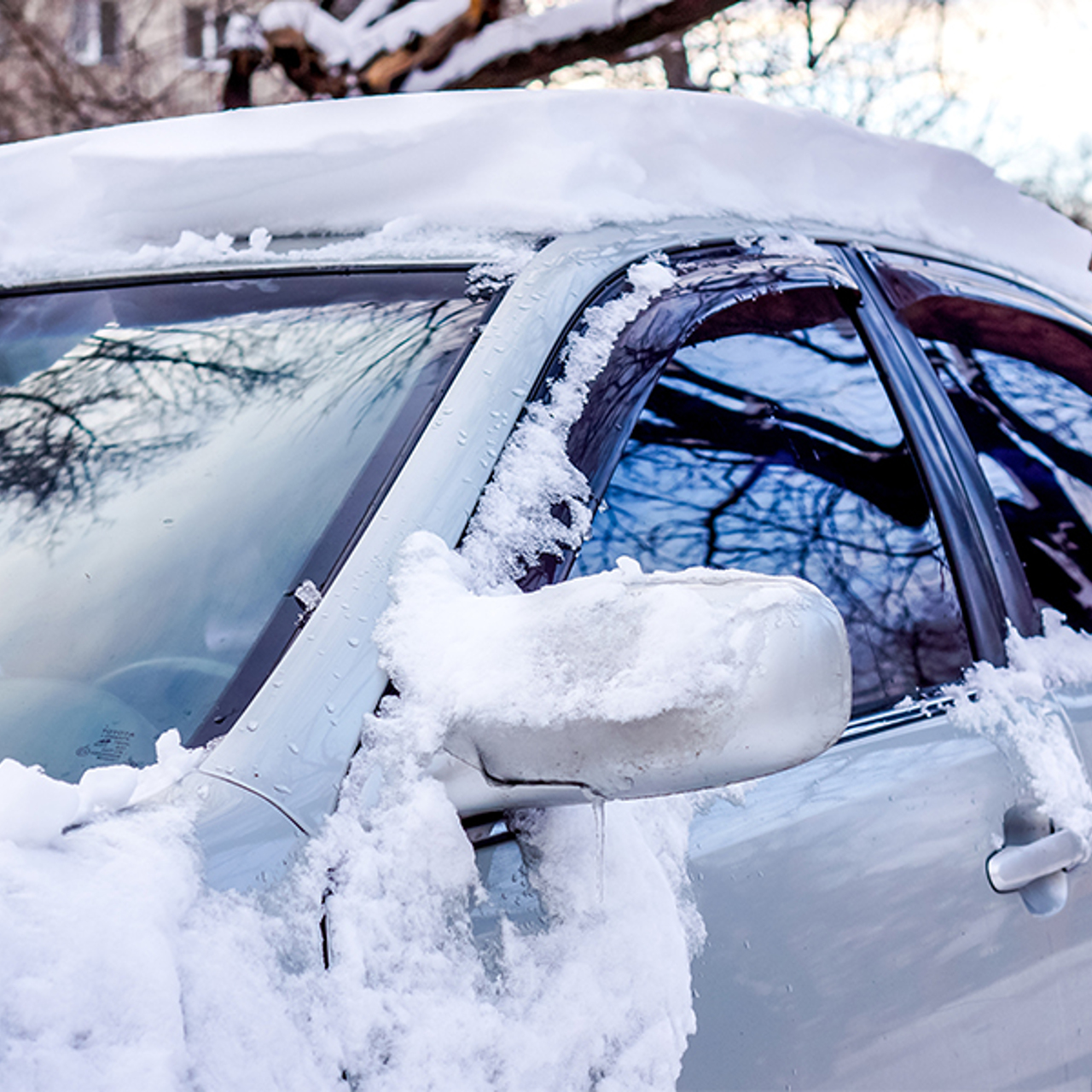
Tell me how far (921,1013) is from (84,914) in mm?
1028

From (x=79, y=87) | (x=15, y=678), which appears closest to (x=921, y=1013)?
(x=15, y=678)

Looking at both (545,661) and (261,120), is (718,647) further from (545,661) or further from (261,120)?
(261,120)

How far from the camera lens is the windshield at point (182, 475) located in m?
1.24

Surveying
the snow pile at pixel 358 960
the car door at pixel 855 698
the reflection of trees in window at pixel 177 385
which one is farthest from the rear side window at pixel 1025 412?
the snow pile at pixel 358 960

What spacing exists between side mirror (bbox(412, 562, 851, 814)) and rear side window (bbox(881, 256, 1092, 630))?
48.6 inches

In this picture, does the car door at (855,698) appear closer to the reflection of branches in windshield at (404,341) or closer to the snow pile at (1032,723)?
the snow pile at (1032,723)

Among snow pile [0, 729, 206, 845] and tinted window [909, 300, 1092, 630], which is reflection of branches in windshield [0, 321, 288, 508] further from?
tinted window [909, 300, 1092, 630]

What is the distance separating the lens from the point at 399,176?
1821 millimetres

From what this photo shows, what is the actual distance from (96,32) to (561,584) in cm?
1802

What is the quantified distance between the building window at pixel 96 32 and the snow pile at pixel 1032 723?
46.1 feet

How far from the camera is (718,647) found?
913mm

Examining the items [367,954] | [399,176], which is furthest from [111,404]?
[367,954]

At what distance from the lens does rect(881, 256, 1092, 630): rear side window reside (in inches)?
81.5

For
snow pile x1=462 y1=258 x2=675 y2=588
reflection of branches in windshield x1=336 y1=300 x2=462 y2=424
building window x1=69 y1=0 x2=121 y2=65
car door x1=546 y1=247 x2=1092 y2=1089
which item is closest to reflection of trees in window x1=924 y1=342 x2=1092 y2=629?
car door x1=546 y1=247 x2=1092 y2=1089
